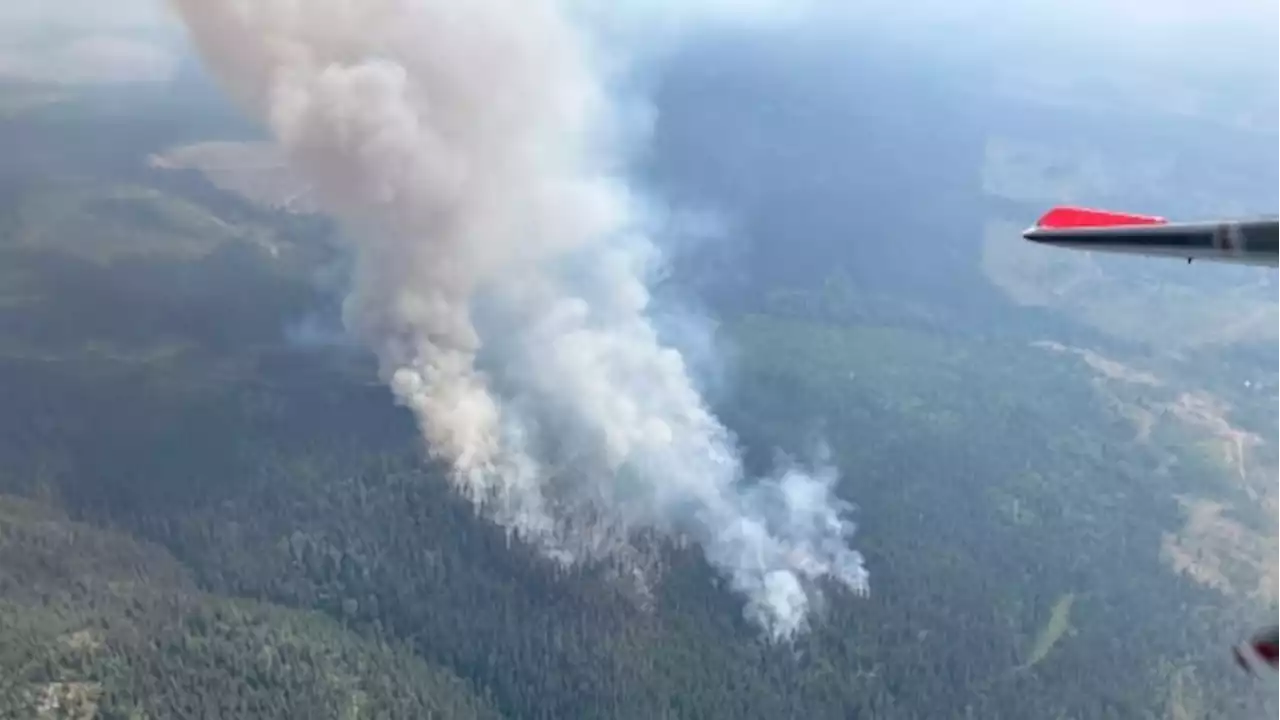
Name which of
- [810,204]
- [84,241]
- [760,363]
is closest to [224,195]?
[84,241]

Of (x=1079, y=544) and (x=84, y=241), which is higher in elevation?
(x=84, y=241)

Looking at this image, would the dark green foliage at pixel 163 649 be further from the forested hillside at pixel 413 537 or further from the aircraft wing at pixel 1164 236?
the aircraft wing at pixel 1164 236

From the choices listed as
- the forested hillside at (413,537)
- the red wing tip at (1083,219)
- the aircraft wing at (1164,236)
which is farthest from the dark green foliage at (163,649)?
the aircraft wing at (1164,236)

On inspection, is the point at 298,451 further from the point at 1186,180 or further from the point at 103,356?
the point at 1186,180

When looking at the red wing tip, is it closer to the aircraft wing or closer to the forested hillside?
the aircraft wing

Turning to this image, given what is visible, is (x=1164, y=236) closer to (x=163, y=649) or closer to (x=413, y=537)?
(x=163, y=649)

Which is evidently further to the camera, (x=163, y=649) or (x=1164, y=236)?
(x=163, y=649)

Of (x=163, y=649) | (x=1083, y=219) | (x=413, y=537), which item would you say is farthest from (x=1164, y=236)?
(x=413, y=537)

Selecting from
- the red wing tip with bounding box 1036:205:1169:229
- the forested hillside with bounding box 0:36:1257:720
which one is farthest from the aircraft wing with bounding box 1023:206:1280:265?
the forested hillside with bounding box 0:36:1257:720
